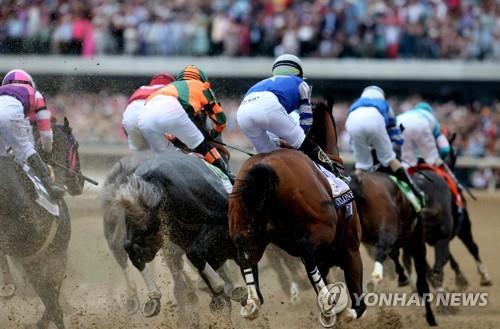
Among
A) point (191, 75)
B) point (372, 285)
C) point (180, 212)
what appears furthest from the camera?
point (372, 285)

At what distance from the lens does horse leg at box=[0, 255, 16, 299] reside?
31.4 ft

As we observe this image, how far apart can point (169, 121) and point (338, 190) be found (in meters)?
1.81

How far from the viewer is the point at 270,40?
22.5 metres

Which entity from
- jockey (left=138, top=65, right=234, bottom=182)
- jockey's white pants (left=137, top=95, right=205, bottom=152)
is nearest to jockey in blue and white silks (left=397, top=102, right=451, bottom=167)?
jockey (left=138, top=65, right=234, bottom=182)

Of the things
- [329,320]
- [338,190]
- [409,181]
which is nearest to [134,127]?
[409,181]

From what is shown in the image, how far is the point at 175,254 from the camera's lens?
10.3m

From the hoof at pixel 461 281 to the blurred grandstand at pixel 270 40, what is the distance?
8570mm

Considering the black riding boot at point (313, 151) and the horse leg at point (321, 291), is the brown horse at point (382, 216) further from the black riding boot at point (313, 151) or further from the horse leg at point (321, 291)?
the horse leg at point (321, 291)

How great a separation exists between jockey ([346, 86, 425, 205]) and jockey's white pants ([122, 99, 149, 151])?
6.70 feet

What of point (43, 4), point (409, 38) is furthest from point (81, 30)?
point (409, 38)

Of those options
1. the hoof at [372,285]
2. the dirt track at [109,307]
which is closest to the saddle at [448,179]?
the dirt track at [109,307]

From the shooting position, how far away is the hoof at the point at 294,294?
11961mm

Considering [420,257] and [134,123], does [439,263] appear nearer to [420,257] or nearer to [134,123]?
[420,257]

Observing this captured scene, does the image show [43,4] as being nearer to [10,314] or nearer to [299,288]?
[299,288]
